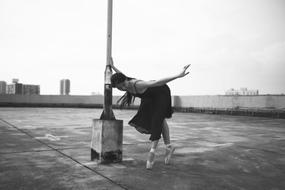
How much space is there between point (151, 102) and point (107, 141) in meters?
0.86

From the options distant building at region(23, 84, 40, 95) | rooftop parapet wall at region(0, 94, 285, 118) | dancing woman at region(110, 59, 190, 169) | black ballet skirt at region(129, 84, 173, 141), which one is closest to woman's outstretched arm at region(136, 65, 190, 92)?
dancing woman at region(110, 59, 190, 169)

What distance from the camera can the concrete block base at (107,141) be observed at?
4.07 meters

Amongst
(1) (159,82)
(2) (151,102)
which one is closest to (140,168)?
(2) (151,102)

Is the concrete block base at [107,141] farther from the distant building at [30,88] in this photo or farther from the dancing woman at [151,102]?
the distant building at [30,88]

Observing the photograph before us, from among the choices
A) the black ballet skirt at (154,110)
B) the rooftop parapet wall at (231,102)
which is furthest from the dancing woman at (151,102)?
the rooftop parapet wall at (231,102)

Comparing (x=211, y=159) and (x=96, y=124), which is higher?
(x=96, y=124)

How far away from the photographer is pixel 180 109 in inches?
882

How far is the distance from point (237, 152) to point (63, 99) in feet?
89.4

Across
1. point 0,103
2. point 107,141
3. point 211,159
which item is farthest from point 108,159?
point 0,103

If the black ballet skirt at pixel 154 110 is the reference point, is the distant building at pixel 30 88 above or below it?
above

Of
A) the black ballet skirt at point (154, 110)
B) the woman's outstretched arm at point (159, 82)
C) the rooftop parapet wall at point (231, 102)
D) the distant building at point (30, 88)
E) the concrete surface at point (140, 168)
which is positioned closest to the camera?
the concrete surface at point (140, 168)

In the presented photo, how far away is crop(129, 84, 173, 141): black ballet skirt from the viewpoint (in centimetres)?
389

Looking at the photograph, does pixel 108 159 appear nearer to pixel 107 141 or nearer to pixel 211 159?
pixel 107 141

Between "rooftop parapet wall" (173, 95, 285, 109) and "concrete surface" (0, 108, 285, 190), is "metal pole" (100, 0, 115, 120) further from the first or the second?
"rooftop parapet wall" (173, 95, 285, 109)
